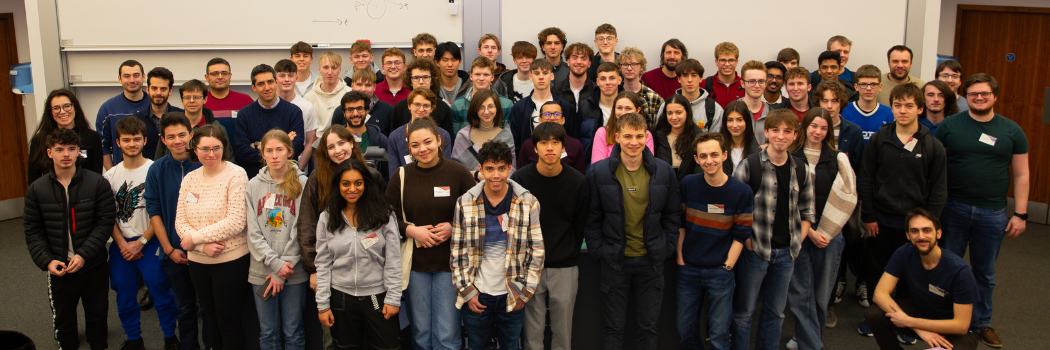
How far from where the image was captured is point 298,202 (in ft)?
10.4

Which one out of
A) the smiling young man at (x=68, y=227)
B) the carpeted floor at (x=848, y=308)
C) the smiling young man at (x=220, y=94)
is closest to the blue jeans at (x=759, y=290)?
the carpeted floor at (x=848, y=308)

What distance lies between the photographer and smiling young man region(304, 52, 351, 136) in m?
4.80

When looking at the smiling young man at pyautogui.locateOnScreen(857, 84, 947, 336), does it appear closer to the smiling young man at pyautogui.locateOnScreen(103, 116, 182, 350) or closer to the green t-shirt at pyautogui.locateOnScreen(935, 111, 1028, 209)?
the green t-shirt at pyautogui.locateOnScreen(935, 111, 1028, 209)

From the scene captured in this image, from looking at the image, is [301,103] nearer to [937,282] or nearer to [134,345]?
[134,345]

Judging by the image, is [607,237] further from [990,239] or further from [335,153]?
[990,239]

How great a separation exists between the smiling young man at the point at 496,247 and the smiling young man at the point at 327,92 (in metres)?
2.20

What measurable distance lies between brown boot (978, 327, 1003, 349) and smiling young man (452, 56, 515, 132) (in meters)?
3.20

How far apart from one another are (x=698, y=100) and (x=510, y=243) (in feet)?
6.70

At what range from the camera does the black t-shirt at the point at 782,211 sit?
3.30m

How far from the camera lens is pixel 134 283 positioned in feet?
11.8

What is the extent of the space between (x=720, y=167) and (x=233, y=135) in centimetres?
318

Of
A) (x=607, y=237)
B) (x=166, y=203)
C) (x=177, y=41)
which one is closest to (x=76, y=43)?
(x=177, y=41)

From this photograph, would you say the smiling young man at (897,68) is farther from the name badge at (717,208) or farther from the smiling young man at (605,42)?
the name badge at (717,208)

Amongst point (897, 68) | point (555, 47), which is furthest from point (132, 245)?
point (897, 68)
